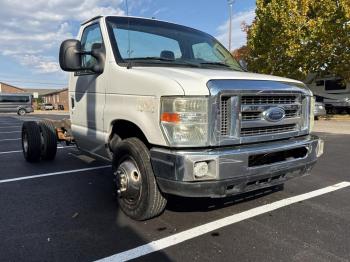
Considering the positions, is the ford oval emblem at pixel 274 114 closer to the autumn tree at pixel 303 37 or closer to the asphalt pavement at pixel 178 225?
the asphalt pavement at pixel 178 225

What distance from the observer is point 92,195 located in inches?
201

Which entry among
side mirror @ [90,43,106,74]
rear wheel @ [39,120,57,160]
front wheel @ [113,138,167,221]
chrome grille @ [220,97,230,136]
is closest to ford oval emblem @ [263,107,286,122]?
chrome grille @ [220,97,230,136]

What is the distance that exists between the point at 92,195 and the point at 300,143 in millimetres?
2831

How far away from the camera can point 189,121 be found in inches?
132

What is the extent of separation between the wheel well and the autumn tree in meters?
18.5

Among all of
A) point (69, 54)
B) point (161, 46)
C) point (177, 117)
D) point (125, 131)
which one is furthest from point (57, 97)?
point (177, 117)

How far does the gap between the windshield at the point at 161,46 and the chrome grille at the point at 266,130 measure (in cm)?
117

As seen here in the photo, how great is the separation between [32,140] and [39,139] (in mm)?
128

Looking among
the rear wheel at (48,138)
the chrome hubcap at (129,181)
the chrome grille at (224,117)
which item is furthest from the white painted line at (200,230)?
the rear wheel at (48,138)

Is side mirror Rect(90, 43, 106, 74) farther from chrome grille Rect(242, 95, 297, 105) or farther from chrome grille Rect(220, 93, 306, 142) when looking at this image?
chrome grille Rect(242, 95, 297, 105)

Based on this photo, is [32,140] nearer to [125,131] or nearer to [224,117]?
[125,131]

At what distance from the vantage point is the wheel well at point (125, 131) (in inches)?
162

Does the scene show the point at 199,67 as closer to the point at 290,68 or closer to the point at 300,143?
the point at 300,143

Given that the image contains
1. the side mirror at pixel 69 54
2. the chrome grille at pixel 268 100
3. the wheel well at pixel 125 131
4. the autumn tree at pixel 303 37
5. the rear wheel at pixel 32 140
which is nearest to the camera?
the chrome grille at pixel 268 100
